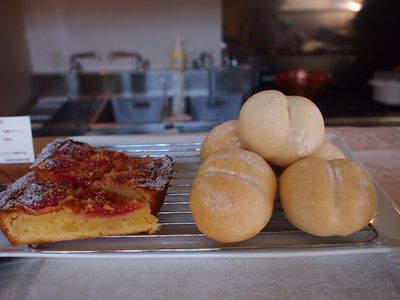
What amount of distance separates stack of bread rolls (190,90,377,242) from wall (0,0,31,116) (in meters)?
2.26

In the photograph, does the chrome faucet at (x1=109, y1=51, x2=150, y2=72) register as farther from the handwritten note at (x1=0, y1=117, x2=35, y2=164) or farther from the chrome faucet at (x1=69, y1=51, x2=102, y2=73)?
the handwritten note at (x1=0, y1=117, x2=35, y2=164)

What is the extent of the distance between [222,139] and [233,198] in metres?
0.23

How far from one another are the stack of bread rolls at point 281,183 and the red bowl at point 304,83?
1908mm

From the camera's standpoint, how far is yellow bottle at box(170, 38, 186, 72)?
291 cm

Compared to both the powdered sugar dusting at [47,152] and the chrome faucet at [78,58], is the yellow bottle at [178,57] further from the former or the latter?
the powdered sugar dusting at [47,152]

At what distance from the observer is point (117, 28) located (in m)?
2.95

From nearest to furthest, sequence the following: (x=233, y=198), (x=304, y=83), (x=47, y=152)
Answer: (x=233, y=198) → (x=47, y=152) → (x=304, y=83)

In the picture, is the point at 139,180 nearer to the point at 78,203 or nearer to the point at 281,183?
the point at 78,203

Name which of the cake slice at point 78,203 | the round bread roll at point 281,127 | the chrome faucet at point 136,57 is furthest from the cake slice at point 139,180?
the chrome faucet at point 136,57

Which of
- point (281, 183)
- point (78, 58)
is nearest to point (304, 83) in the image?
point (78, 58)

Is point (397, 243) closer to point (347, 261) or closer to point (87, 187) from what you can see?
point (347, 261)

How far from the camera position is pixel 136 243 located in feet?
2.63

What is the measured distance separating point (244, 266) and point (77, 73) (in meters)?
2.50

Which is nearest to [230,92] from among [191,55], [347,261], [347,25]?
[191,55]
